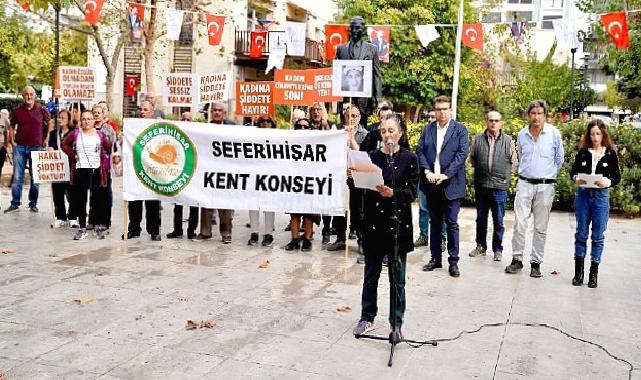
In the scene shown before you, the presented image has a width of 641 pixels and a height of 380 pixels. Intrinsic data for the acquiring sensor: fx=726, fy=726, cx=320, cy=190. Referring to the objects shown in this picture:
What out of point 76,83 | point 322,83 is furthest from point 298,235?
point 76,83

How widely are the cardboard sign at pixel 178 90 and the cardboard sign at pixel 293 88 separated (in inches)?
53.1

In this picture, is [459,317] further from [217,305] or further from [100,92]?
[100,92]

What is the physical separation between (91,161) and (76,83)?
2.56m

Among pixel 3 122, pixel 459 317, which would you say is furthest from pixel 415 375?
pixel 3 122

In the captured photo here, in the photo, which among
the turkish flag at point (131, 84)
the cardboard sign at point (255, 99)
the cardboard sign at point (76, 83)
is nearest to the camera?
the cardboard sign at point (255, 99)

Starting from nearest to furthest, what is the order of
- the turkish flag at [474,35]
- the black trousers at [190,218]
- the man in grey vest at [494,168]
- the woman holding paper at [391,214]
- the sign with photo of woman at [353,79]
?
the woman holding paper at [391,214], the man in grey vest at [494,168], the sign with photo of woman at [353,79], the black trousers at [190,218], the turkish flag at [474,35]

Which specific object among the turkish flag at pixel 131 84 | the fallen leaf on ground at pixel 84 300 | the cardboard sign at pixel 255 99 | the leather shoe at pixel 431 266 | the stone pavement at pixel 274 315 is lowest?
the stone pavement at pixel 274 315

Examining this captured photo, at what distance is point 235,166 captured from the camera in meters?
9.86

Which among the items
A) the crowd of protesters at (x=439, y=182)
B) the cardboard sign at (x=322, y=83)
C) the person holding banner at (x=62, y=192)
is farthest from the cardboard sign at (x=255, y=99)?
the person holding banner at (x=62, y=192)

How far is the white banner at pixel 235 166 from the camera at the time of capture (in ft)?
31.0

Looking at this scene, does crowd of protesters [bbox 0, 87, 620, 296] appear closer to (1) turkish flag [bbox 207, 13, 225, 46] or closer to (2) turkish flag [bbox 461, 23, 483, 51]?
(1) turkish flag [bbox 207, 13, 225, 46]

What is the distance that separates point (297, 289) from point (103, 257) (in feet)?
9.19

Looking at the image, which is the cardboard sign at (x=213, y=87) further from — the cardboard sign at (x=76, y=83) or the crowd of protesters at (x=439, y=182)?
the cardboard sign at (x=76, y=83)

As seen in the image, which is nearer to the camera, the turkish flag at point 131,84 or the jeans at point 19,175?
the jeans at point 19,175
